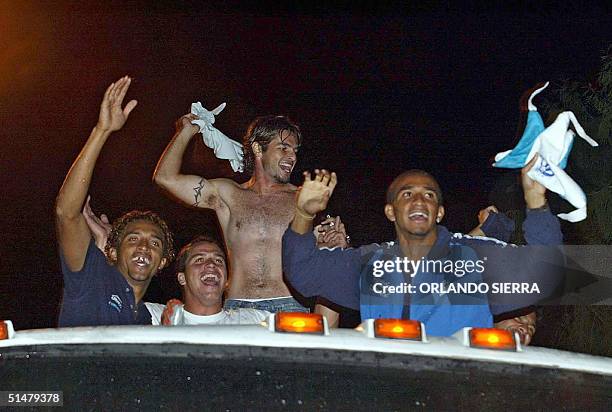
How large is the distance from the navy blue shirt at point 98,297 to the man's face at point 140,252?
0.06m

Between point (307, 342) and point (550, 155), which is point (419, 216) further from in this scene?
point (307, 342)

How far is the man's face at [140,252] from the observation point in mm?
3787

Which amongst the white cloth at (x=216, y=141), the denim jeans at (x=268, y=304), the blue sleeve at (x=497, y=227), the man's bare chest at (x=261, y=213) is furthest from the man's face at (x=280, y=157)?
the blue sleeve at (x=497, y=227)

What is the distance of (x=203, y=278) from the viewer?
3799 mm

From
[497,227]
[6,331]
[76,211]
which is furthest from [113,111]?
[6,331]

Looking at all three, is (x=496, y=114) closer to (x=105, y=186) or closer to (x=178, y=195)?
(x=105, y=186)

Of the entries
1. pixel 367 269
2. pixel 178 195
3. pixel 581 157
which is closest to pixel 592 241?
pixel 581 157

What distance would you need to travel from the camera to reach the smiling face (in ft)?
12.4

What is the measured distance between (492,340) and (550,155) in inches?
69.4

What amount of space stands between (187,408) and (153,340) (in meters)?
0.16

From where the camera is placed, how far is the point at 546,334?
9.02 metres

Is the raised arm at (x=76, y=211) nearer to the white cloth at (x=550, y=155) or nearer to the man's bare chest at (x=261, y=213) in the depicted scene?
the man's bare chest at (x=261, y=213)

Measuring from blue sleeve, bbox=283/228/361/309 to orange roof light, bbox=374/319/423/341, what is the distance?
5.20ft

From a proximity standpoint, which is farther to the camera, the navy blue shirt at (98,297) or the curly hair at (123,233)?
the curly hair at (123,233)
